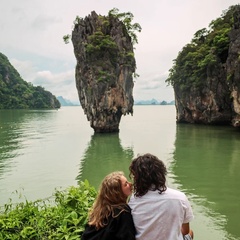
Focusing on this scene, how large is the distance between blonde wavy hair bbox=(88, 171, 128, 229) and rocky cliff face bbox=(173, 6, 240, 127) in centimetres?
2450

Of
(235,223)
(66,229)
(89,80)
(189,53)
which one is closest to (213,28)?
(189,53)

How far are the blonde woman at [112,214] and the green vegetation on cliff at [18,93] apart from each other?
97234 mm

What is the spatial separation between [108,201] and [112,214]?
0.39 feet

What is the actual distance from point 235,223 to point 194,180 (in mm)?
4365

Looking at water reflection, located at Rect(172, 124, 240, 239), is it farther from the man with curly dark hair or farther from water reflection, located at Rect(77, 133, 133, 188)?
the man with curly dark hair

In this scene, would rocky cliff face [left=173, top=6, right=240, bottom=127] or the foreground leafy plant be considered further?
rocky cliff face [left=173, top=6, right=240, bottom=127]

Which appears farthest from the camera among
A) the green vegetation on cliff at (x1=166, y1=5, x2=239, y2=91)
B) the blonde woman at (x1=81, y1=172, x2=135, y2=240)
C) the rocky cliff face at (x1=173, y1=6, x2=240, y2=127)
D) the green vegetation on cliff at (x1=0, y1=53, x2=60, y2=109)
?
the green vegetation on cliff at (x1=0, y1=53, x2=60, y2=109)

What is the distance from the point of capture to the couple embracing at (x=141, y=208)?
225 centimetres

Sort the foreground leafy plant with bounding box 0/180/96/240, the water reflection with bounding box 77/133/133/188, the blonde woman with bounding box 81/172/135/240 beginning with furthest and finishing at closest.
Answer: the water reflection with bounding box 77/133/133/188 < the foreground leafy plant with bounding box 0/180/96/240 < the blonde woman with bounding box 81/172/135/240

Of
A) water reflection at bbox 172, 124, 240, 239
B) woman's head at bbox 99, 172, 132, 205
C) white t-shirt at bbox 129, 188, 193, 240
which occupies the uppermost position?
woman's head at bbox 99, 172, 132, 205

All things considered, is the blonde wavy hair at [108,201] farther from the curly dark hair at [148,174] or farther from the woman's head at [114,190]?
the curly dark hair at [148,174]

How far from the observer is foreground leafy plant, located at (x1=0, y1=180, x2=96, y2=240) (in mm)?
3418

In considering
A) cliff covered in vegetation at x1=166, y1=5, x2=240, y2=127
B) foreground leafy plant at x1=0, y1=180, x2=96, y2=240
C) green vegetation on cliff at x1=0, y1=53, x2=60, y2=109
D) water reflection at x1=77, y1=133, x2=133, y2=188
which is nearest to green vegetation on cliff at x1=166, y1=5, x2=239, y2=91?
cliff covered in vegetation at x1=166, y1=5, x2=240, y2=127

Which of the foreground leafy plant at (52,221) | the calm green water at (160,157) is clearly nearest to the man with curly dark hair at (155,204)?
the foreground leafy plant at (52,221)
